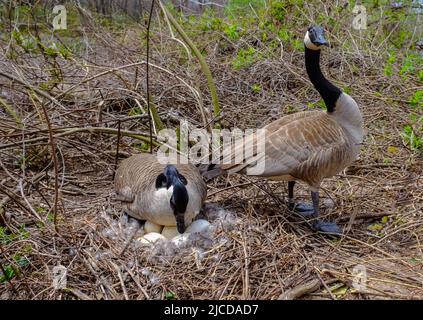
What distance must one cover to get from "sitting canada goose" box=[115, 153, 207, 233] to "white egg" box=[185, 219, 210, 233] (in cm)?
5

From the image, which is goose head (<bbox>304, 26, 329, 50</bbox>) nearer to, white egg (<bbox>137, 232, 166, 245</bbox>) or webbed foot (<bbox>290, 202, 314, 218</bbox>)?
webbed foot (<bbox>290, 202, 314, 218</bbox>)

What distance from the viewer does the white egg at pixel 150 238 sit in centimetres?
388

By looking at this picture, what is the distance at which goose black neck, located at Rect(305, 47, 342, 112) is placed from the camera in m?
4.42

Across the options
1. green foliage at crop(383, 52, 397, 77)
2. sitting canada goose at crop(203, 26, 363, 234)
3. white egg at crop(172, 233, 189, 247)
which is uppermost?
green foliage at crop(383, 52, 397, 77)

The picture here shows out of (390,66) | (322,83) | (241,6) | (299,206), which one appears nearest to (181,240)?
(299,206)

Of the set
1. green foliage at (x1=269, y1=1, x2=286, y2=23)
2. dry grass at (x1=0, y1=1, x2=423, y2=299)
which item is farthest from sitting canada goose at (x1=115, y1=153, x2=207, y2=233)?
green foliage at (x1=269, y1=1, x2=286, y2=23)

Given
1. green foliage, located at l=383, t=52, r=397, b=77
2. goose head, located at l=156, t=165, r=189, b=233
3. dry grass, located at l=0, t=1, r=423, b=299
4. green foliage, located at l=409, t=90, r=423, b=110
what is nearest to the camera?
dry grass, located at l=0, t=1, r=423, b=299

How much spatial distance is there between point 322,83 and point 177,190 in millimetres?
1751

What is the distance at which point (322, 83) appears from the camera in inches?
177

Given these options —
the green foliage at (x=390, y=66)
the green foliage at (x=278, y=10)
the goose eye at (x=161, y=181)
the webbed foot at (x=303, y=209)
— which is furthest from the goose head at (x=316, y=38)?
the green foliage at (x=278, y=10)

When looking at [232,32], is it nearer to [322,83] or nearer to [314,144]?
[322,83]

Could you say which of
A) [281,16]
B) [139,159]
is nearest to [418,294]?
[139,159]

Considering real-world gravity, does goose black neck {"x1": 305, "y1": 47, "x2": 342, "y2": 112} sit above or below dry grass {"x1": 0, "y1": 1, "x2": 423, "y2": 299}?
above

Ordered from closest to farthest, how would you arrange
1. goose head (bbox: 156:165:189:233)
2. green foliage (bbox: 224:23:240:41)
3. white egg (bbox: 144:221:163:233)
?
goose head (bbox: 156:165:189:233), white egg (bbox: 144:221:163:233), green foliage (bbox: 224:23:240:41)
